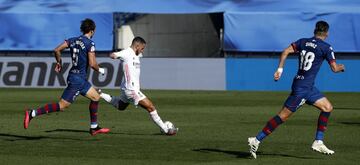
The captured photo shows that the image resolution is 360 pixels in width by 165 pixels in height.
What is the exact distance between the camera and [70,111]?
78.7 feet

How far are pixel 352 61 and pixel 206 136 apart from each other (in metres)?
20.4

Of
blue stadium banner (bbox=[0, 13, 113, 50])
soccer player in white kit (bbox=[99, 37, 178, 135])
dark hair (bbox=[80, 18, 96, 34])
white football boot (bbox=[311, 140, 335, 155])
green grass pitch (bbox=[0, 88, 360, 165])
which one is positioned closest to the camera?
green grass pitch (bbox=[0, 88, 360, 165])

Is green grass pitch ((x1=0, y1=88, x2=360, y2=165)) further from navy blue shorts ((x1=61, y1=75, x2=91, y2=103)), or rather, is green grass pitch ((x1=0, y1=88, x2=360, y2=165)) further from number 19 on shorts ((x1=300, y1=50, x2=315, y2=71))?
number 19 on shorts ((x1=300, y1=50, x2=315, y2=71))

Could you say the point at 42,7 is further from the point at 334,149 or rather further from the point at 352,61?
the point at 334,149

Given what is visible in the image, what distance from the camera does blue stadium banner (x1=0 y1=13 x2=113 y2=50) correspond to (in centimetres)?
4138

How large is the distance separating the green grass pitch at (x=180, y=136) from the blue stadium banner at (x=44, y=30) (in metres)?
13.6

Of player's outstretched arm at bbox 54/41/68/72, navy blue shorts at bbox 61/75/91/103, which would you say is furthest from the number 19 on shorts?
player's outstretched arm at bbox 54/41/68/72

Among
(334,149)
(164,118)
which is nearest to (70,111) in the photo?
(164,118)

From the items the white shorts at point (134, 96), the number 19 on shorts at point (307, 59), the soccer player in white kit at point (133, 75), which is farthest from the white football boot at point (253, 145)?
the white shorts at point (134, 96)

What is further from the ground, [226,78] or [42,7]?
[42,7]

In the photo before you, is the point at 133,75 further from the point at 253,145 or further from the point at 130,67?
the point at 253,145

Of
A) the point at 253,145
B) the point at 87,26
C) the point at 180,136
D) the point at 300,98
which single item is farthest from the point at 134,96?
the point at 300,98

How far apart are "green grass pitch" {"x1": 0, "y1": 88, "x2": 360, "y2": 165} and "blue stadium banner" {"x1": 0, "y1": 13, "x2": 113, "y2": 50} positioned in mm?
13592

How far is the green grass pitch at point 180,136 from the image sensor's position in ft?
44.8
